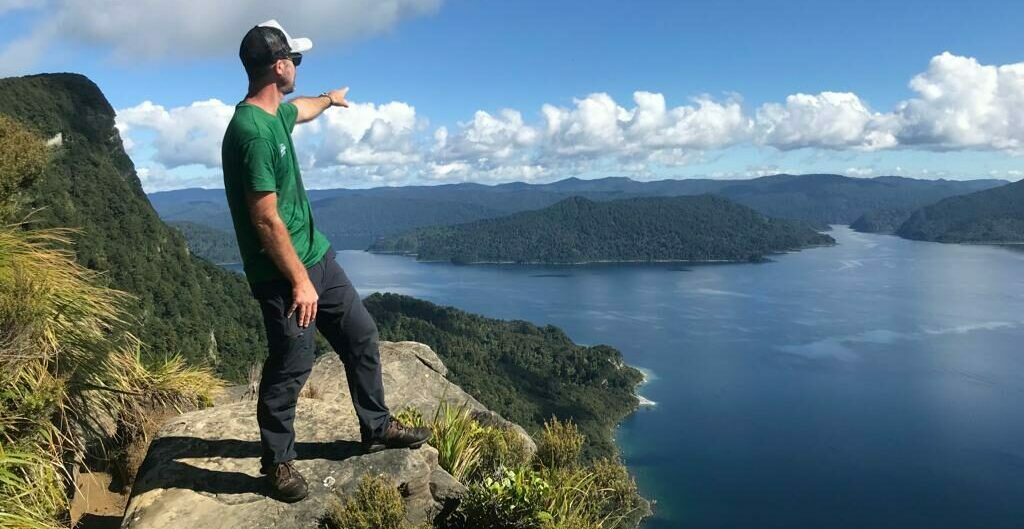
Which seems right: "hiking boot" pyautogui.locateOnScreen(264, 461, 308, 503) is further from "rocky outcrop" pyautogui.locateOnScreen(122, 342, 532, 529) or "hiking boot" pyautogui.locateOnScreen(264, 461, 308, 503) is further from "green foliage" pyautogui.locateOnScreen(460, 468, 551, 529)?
"green foliage" pyautogui.locateOnScreen(460, 468, 551, 529)

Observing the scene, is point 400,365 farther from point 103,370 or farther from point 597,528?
point 597,528

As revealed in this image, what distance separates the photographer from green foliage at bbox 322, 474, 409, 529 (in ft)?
9.49

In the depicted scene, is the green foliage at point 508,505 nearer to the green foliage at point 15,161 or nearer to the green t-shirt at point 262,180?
the green t-shirt at point 262,180

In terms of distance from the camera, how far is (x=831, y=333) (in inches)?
3452

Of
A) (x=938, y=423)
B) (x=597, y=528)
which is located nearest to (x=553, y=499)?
(x=597, y=528)

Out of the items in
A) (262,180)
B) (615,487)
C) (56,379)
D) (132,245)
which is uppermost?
(262,180)

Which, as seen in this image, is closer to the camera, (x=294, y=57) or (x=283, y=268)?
(x=283, y=268)

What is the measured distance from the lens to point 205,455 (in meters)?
3.64

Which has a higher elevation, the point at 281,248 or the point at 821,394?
the point at 281,248

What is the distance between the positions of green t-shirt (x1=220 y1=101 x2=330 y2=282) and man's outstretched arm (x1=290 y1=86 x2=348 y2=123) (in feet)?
1.41

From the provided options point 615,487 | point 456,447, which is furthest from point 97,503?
point 615,487

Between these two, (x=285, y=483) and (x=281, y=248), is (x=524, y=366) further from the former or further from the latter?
(x=281, y=248)

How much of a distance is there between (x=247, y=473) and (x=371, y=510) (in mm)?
955

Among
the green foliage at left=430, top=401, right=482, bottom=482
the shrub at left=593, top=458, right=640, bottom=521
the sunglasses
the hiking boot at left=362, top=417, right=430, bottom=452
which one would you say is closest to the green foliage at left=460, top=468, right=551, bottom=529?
the hiking boot at left=362, top=417, right=430, bottom=452
